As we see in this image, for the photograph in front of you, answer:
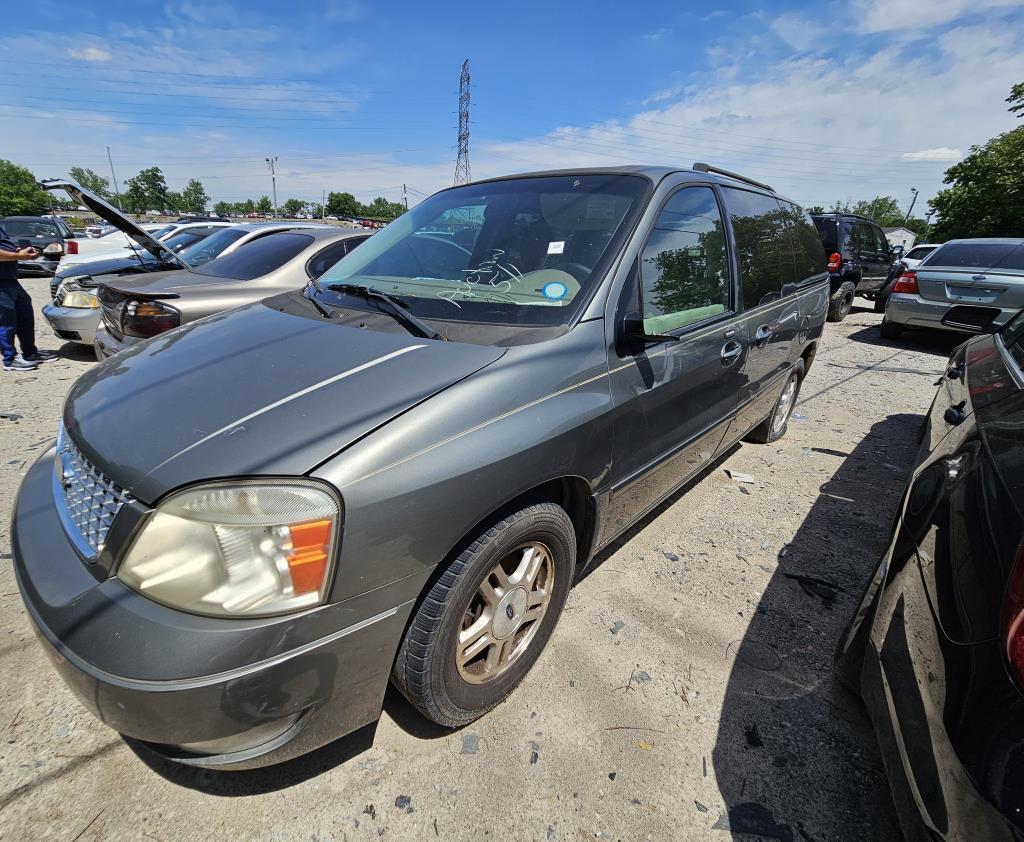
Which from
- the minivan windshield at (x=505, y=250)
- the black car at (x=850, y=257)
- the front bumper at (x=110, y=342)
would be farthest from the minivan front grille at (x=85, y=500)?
the black car at (x=850, y=257)

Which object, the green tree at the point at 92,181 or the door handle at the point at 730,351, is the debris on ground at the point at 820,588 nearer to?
the door handle at the point at 730,351

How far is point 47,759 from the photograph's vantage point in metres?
1.67

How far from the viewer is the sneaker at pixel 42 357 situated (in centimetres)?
597

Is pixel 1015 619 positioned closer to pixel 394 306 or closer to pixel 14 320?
pixel 394 306

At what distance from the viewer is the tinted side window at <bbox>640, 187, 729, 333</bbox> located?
2.21m

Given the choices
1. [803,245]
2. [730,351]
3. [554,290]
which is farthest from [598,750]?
[803,245]

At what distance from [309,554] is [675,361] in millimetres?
1677

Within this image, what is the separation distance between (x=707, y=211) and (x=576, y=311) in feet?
4.31

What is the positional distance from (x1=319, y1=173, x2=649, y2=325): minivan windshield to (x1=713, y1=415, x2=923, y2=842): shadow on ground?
1626mm

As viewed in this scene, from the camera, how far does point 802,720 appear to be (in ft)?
6.32

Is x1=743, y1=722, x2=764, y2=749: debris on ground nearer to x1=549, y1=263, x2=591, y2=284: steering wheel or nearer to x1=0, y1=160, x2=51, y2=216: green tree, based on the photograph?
x1=549, y1=263, x2=591, y2=284: steering wheel

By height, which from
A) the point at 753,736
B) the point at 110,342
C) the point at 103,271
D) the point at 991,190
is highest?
the point at 991,190

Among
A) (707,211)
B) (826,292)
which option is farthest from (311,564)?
(826,292)

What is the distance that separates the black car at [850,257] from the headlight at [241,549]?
32.1 ft
